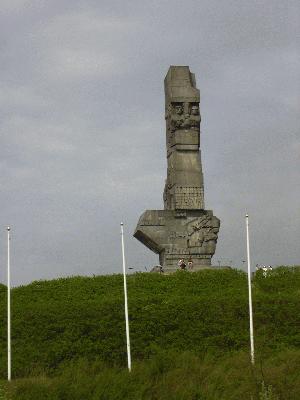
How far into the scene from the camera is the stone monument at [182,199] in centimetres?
2911

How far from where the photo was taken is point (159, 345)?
1931 centimetres

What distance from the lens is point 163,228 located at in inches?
1147

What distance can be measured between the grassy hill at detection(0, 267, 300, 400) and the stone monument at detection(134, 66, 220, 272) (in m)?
6.40

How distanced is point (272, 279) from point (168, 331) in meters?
4.70

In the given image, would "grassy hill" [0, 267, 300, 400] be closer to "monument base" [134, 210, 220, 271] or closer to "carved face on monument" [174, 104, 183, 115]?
"monument base" [134, 210, 220, 271]

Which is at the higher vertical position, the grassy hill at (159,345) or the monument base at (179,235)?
the monument base at (179,235)

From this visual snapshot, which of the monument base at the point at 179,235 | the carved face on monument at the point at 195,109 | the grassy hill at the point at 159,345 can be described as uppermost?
the carved face on monument at the point at 195,109

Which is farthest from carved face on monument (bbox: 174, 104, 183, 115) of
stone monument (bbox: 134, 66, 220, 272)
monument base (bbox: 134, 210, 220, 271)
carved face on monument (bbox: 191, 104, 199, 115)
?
monument base (bbox: 134, 210, 220, 271)

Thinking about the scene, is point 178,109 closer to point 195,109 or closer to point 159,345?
point 195,109

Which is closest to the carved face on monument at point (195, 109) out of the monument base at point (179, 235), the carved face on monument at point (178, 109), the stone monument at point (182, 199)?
the stone monument at point (182, 199)

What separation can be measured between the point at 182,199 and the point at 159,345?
10844 millimetres

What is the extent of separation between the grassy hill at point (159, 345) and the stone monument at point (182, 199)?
6.40 m

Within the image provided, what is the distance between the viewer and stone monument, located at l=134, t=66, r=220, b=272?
95.5 feet

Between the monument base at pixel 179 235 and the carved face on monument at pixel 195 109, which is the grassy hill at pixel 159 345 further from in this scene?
the carved face on monument at pixel 195 109
